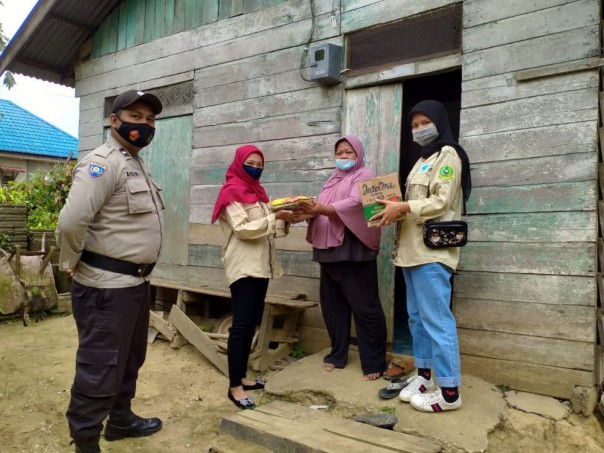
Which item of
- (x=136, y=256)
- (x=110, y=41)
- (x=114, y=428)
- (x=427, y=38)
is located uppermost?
(x=110, y=41)

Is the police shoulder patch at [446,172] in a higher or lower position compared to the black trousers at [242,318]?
higher

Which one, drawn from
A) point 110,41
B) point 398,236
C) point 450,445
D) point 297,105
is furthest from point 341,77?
point 110,41

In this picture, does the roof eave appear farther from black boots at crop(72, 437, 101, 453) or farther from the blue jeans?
the blue jeans

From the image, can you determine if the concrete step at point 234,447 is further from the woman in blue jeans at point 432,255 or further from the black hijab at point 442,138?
the black hijab at point 442,138

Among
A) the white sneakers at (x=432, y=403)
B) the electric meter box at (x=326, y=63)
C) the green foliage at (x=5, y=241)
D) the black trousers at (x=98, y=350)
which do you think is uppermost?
the electric meter box at (x=326, y=63)

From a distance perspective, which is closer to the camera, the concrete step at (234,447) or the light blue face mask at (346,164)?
the concrete step at (234,447)

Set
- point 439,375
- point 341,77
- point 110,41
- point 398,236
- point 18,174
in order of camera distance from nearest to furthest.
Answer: point 439,375 < point 398,236 < point 341,77 < point 110,41 < point 18,174

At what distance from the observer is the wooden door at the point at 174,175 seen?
17.7 feet

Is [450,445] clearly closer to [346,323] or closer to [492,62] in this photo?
[346,323]

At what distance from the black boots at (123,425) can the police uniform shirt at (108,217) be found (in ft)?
3.06

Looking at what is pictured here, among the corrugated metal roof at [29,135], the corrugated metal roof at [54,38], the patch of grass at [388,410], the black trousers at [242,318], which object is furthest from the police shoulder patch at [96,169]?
the corrugated metal roof at [29,135]

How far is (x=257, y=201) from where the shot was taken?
3506 mm

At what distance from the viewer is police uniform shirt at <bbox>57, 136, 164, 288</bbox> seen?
2375 mm

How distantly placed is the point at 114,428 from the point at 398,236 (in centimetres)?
213
